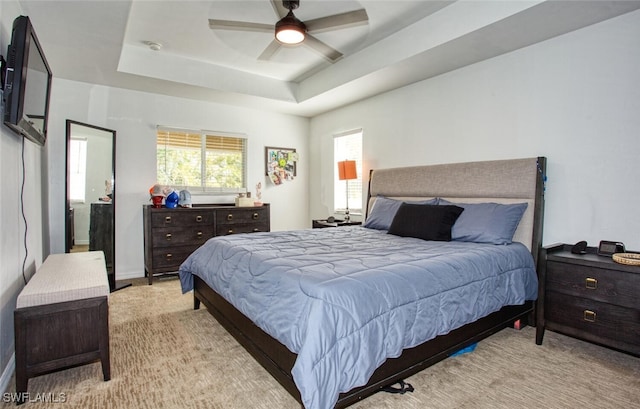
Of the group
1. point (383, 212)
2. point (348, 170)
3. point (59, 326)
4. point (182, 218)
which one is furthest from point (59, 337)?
point (348, 170)

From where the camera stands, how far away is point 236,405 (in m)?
1.79

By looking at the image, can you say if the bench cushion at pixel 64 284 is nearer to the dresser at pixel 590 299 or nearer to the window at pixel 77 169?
the window at pixel 77 169

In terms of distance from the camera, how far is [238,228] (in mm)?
4770

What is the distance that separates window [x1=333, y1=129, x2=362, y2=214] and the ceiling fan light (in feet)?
7.98

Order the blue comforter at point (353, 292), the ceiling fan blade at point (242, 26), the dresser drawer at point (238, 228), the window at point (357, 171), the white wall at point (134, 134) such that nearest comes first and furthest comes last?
1. the blue comforter at point (353, 292)
2. the ceiling fan blade at point (242, 26)
3. the white wall at point (134, 134)
4. the dresser drawer at point (238, 228)
5. the window at point (357, 171)

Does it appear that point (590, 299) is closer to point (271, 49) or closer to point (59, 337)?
point (271, 49)

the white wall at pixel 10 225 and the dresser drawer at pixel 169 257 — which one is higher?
the white wall at pixel 10 225

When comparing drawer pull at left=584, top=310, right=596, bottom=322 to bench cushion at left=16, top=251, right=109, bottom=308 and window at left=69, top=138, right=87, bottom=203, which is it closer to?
bench cushion at left=16, top=251, right=109, bottom=308

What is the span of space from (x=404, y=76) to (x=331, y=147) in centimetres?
198

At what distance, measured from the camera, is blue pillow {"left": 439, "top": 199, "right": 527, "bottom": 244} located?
282 cm

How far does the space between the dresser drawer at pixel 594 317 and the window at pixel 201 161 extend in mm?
4317

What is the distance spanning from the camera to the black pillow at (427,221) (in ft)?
10.0

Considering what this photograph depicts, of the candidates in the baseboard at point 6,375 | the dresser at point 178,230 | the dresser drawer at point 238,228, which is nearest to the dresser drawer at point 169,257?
the dresser at point 178,230

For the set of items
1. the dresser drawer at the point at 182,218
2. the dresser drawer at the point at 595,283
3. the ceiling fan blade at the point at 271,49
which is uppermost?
the ceiling fan blade at the point at 271,49
